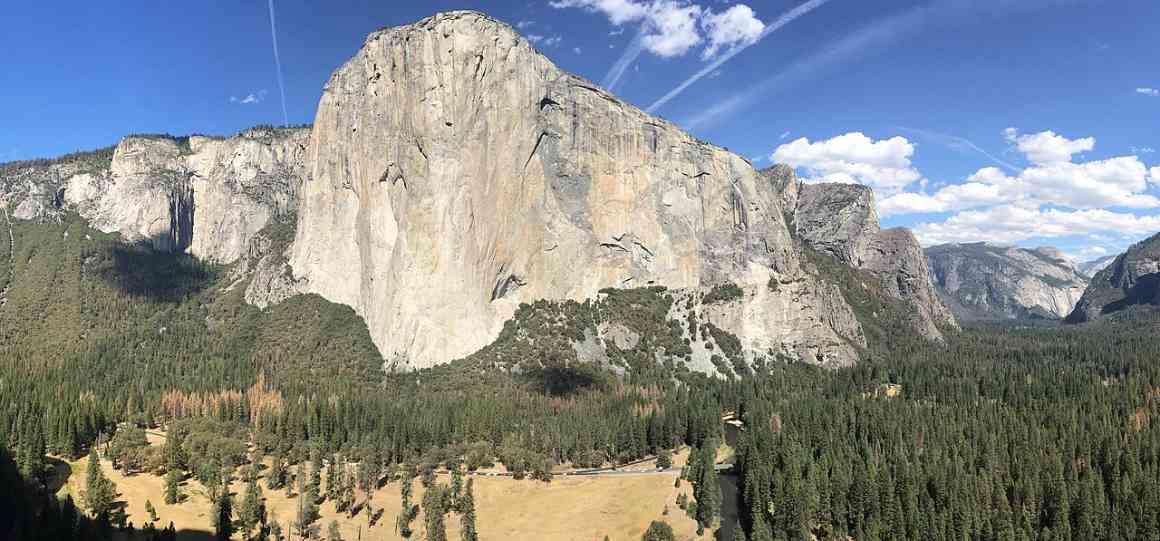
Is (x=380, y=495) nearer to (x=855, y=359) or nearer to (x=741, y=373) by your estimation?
(x=741, y=373)

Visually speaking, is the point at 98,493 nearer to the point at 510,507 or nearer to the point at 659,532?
the point at 510,507

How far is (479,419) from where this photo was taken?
118 metres

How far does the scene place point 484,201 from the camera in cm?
16525

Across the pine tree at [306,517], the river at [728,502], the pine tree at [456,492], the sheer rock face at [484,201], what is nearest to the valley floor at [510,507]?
the pine tree at [306,517]

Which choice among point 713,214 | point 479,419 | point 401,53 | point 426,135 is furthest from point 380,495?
point 713,214

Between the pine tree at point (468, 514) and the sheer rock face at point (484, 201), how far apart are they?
6561 centimetres

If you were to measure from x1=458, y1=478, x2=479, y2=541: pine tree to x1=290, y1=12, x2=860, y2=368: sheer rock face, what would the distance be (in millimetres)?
65611

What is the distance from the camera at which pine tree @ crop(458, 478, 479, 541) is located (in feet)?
276

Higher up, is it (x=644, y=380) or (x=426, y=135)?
(x=426, y=135)

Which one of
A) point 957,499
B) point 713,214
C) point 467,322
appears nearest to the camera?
point 957,499

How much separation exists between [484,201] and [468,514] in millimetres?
90215

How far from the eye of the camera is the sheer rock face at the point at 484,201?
163 meters

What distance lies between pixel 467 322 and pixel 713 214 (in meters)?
76.3

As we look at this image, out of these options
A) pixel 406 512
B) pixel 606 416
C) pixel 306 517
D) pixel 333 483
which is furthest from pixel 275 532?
pixel 606 416
